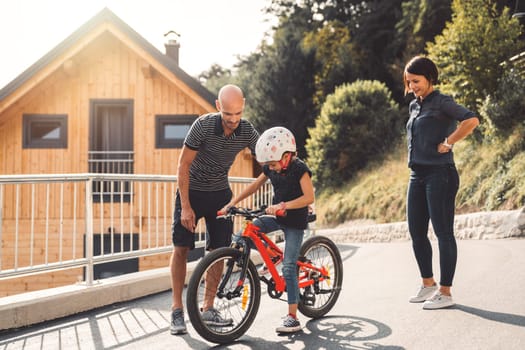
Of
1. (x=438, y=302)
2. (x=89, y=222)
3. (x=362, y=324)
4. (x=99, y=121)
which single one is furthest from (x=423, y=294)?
(x=99, y=121)

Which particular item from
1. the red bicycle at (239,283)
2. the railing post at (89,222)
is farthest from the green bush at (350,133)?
the red bicycle at (239,283)

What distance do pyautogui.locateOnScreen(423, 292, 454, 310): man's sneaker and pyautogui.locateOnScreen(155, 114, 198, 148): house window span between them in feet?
44.2

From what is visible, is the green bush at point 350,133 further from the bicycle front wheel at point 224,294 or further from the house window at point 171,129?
the bicycle front wheel at point 224,294

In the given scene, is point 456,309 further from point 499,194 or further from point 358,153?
point 358,153

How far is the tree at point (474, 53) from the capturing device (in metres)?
17.9

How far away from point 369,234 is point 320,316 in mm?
10089

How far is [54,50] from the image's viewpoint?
1705 cm

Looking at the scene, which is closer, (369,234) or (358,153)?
(369,234)

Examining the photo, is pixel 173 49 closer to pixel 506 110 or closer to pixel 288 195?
pixel 506 110

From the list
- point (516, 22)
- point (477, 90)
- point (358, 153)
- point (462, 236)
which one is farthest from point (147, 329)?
point (358, 153)

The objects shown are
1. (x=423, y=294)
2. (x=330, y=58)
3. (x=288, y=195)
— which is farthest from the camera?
(x=330, y=58)

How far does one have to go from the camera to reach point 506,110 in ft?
52.6

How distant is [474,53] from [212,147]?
14.8 meters

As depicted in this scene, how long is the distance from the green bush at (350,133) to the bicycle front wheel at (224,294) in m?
19.9
